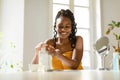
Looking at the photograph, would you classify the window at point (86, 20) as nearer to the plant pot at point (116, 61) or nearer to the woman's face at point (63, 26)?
the woman's face at point (63, 26)

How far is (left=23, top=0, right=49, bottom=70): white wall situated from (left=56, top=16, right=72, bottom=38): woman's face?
190 centimetres

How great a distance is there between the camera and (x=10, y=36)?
3789 millimetres

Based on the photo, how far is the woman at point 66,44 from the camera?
1.79 metres

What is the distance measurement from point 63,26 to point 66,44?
8.0 inches

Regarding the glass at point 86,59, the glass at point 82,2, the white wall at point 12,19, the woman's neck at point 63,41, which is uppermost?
the glass at point 82,2

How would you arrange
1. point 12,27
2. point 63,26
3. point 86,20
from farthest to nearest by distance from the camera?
1. point 86,20
2. point 12,27
3. point 63,26

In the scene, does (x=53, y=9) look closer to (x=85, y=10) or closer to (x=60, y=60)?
(x=85, y=10)

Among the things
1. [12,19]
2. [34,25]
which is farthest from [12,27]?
[34,25]

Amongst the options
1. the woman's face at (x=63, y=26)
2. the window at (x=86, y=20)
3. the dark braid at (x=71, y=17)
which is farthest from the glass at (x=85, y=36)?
the woman's face at (x=63, y=26)

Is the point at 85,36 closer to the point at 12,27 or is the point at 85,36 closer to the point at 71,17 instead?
the point at 12,27

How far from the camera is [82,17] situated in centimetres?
458

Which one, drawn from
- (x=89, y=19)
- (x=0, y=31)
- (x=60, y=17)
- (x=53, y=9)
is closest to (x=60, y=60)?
(x=60, y=17)

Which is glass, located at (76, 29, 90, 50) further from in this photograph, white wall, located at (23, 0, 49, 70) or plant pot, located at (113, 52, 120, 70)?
plant pot, located at (113, 52, 120, 70)

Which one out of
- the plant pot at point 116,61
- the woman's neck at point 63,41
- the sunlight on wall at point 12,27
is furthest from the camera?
the sunlight on wall at point 12,27
